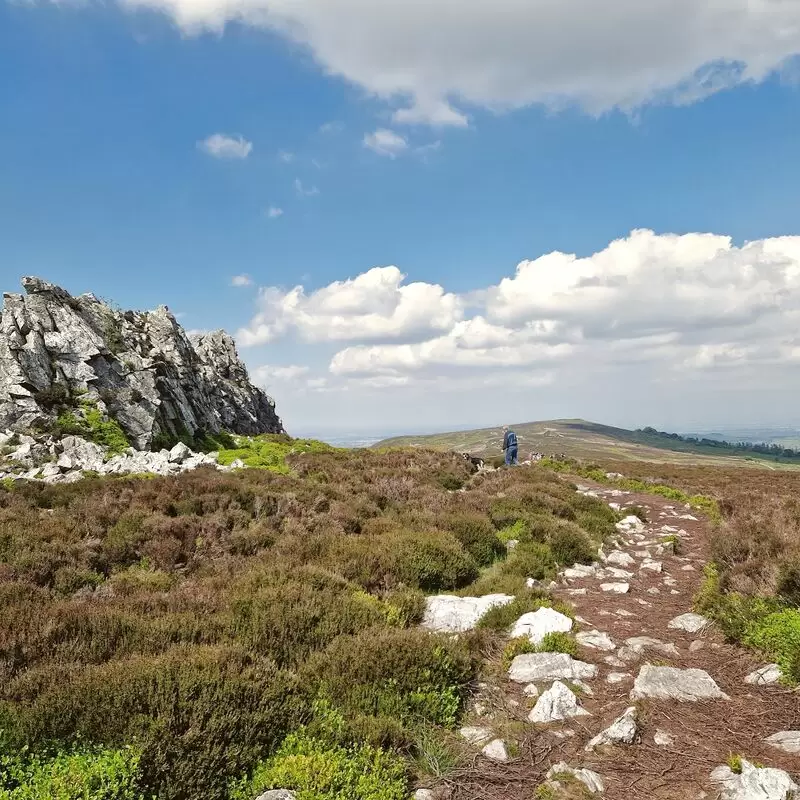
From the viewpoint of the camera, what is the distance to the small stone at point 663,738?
4.79 m

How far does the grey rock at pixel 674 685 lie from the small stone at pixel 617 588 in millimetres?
3482

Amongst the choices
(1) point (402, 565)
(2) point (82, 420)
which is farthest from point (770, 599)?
(2) point (82, 420)

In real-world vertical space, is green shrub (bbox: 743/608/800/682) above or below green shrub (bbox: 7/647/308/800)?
below

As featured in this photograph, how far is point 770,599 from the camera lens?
23.9 ft

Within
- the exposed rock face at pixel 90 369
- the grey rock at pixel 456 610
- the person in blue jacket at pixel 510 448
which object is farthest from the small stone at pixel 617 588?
the exposed rock face at pixel 90 369

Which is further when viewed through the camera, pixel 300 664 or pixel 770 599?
pixel 770 599

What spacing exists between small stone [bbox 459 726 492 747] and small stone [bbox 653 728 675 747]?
1557 millimetres

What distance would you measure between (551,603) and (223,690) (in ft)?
18.1

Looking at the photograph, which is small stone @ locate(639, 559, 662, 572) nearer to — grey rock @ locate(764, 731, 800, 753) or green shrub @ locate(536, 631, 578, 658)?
green shrub @ locate(536, 631, 578, 658)

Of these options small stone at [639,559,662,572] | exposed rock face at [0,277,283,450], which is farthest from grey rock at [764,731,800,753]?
exposed rock face at [0,277,283,450]

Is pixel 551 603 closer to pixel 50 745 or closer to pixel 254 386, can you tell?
pixel 50 745

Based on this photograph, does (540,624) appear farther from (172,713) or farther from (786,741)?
(172,713)

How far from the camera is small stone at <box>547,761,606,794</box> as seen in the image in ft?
13.7

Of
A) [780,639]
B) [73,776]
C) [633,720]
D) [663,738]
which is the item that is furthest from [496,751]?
[780,639]
